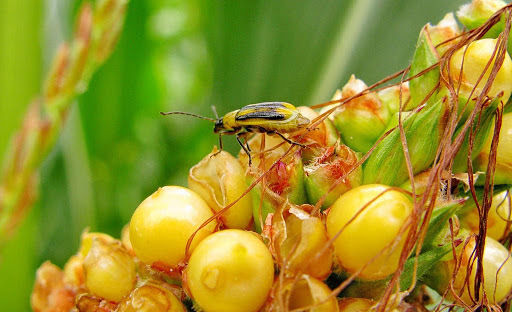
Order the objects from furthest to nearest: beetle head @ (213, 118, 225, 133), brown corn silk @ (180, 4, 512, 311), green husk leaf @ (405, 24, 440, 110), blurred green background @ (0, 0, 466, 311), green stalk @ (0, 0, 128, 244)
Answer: blurred green background @ (0, 0, 466, 311) < green stalk @ (0, 0, 128, 244) < beetle head @ (213, 118, 225, 133) < green husk leaf @ (405, 24, 440, 110) < brown corn silk @ (180, 4, 512, 311)

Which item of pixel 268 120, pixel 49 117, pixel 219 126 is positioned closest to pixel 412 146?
pixel 268 120

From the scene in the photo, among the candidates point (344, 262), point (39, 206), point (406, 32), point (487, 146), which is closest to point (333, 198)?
point (344, 262)

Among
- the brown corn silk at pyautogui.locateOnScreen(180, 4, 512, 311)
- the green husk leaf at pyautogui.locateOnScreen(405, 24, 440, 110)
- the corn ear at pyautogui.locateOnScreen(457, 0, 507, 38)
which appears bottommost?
the brown corn silk at pyautogui.locateOnScreen(180, 4, 512, 311)

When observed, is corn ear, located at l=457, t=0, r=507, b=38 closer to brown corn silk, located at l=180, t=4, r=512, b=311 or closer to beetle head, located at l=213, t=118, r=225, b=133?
brown corn silk, located at l=180, t=4, r=512, b=311

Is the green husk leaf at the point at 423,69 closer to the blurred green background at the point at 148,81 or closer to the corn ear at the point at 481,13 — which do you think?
the corn ear at the point at 481,13

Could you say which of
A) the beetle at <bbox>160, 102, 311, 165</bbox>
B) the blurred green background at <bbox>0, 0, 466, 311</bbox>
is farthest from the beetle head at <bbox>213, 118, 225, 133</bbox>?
the blurred green background at <bbox>0, 0, 466, 311</bbox>

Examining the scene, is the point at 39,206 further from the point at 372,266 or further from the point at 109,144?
the point at 372,266

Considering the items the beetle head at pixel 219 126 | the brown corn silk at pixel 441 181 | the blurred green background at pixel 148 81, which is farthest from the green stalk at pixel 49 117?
the blurred green background at pixel 148 81

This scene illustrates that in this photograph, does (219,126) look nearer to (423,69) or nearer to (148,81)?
(423,69)
